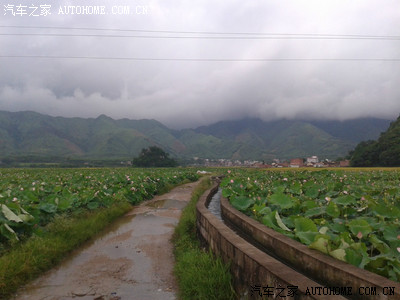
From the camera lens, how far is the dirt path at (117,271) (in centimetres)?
436

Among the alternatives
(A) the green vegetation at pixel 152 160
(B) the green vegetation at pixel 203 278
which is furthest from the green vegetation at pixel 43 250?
(A) the green vegetation at pixel 152 160

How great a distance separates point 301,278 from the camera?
9.01ft

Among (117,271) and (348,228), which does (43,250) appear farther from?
(348,228)

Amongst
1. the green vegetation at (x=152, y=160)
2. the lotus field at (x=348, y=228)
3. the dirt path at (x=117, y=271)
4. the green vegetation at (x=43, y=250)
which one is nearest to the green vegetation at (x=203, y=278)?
the dirt path at (x=117, y=271)

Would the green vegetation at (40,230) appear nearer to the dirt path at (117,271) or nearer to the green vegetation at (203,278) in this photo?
the dirt path at (117,271)

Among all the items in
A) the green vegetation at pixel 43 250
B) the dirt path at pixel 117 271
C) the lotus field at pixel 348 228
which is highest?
the lotus field at pixel 348 228

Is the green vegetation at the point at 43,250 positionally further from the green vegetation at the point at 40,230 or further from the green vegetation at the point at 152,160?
the green vegetation at the point at 152,160

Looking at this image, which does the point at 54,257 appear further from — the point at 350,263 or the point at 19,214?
the point at 350,263

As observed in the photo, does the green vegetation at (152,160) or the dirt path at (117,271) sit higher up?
the dirt path at (117,271)

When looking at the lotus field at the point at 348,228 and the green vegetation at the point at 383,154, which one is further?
the green vegetation at the point at 383,154

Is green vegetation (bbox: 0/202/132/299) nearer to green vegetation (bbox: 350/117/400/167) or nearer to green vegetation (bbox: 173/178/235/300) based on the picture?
green vegetation (bbox: 173/178/235/300)

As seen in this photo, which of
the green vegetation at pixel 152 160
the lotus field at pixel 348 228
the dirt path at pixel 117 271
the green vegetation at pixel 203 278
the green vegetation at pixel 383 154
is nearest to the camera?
the lotus field at pixel 348 228

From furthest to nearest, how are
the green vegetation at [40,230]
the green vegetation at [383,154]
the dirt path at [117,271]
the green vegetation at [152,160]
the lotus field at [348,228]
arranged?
the green vegetation at [152,160], the green vegetation at [383,154], the green vegetation at [40,230], the dirt path at [117,271], the lotus field at [348,228]

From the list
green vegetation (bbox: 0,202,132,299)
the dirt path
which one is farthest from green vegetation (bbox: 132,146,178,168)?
the dirt path
